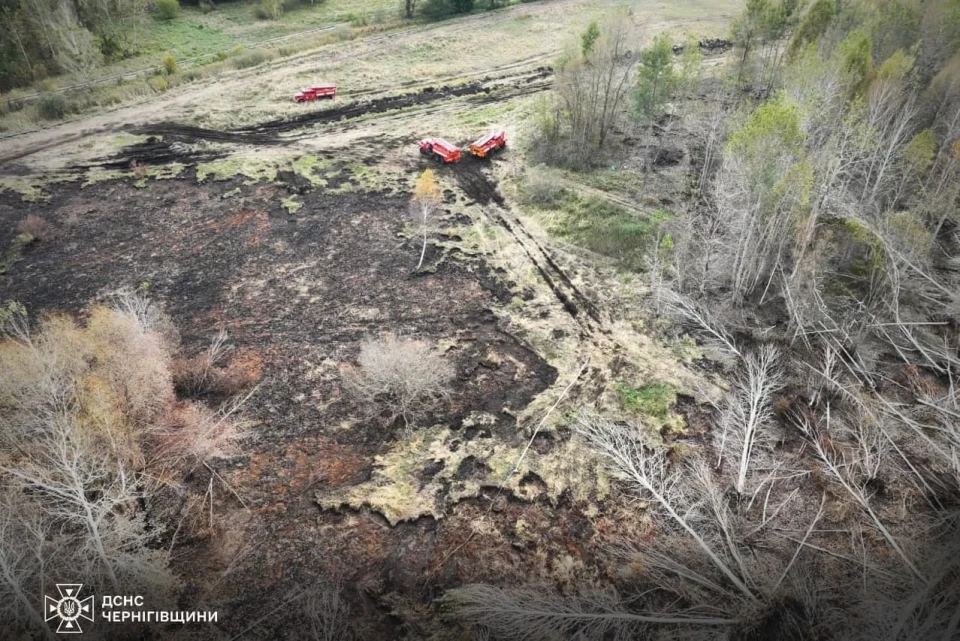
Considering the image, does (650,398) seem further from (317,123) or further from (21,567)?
(317,123)

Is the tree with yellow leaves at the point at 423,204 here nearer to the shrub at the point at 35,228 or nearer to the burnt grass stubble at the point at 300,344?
the burnt grass stubble at the point at 300,344

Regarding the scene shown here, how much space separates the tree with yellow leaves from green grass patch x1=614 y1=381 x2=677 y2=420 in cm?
1261

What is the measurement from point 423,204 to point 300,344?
35.3ft

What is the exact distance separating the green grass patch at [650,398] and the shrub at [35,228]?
31.8 m

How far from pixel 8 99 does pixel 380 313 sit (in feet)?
141

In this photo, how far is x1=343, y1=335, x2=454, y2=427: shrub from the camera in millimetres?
18266

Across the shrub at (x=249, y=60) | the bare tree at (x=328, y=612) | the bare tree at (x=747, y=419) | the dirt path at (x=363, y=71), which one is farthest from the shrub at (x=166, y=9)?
the bare tree at (x=747, y=419)

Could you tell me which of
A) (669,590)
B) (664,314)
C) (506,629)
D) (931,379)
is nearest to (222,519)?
(506,629)

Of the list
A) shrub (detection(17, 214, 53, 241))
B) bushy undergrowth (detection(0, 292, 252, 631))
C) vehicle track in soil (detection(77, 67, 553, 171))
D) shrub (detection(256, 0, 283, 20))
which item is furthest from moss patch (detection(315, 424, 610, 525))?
shrub (detection(256, 0, 283, 20))

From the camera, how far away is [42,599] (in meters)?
10.9

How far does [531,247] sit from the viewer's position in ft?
88.6

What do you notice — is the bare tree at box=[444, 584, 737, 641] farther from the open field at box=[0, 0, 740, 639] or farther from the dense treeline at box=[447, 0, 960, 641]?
the open field at box=[0, 0, 740, 639]

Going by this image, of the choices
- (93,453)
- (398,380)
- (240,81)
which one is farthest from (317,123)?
(93,453)

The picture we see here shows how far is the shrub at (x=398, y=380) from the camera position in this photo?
59.9ft
